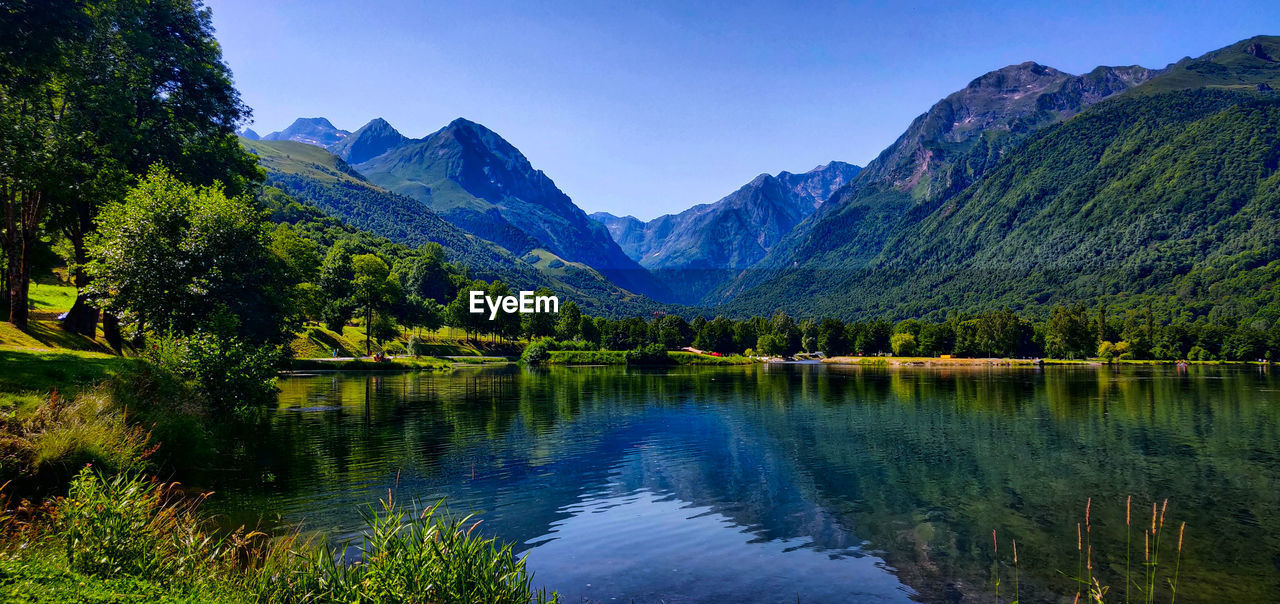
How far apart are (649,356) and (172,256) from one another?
138 meters

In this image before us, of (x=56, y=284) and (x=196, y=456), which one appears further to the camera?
(x=56, y=284)

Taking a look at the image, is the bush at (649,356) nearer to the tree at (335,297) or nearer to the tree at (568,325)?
the tree at (568,325)

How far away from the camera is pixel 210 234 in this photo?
1519 inches

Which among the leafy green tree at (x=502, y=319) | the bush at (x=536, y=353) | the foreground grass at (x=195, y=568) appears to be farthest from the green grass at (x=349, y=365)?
the foreground grass at (x=195, y=568)

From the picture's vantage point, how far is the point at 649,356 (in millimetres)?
170500

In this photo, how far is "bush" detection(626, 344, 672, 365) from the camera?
168 m

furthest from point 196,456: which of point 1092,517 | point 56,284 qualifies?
point 56,284

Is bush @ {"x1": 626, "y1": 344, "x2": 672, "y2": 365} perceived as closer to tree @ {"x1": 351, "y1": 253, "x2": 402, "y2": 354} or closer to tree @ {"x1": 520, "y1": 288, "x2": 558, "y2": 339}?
tree @ {"x1": 520, "y1": 288, "x2": 558, "y2": 339}

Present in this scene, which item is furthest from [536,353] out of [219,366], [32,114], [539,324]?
[32,114]

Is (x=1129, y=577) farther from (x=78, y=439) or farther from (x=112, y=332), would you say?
(x=112, y=332)

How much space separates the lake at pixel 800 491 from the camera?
17953 millimetres

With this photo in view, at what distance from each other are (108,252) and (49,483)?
2383 centimetres

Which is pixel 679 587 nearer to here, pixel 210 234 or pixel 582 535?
pixel 582 535

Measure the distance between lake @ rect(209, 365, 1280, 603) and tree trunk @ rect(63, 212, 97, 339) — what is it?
46.5ft
